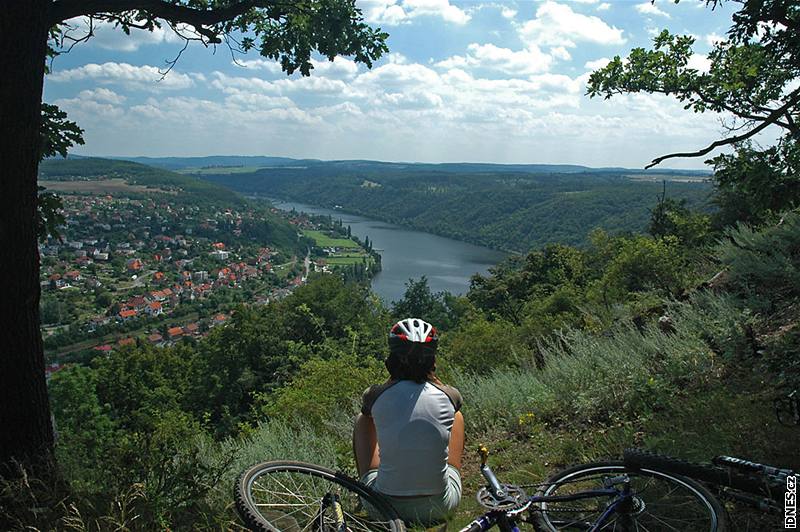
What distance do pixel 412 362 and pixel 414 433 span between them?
371 millimetres

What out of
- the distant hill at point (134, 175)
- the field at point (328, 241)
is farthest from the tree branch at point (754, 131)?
the distant hill at point (134, 175)

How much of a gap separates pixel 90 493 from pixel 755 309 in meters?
5.65

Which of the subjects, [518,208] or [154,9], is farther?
[518,208]

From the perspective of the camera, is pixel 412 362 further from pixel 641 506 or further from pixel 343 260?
pixel 343 260

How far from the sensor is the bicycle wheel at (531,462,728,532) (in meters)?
2.18

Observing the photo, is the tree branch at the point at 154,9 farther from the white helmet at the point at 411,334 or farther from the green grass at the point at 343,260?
the green grass at the point at 343,260

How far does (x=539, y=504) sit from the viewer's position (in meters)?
2.40

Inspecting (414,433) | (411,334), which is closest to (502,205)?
(411,334)

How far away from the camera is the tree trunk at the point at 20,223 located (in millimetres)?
3082

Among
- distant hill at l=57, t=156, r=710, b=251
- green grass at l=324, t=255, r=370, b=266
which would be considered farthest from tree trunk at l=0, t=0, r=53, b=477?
distant hill at l=57, t=156, r=710, b=251

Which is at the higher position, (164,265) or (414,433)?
(414,433)

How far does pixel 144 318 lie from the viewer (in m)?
52.9

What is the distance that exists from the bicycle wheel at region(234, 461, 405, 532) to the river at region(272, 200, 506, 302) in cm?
5054

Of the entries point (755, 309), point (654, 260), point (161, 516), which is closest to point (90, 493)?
point (161, 516)
